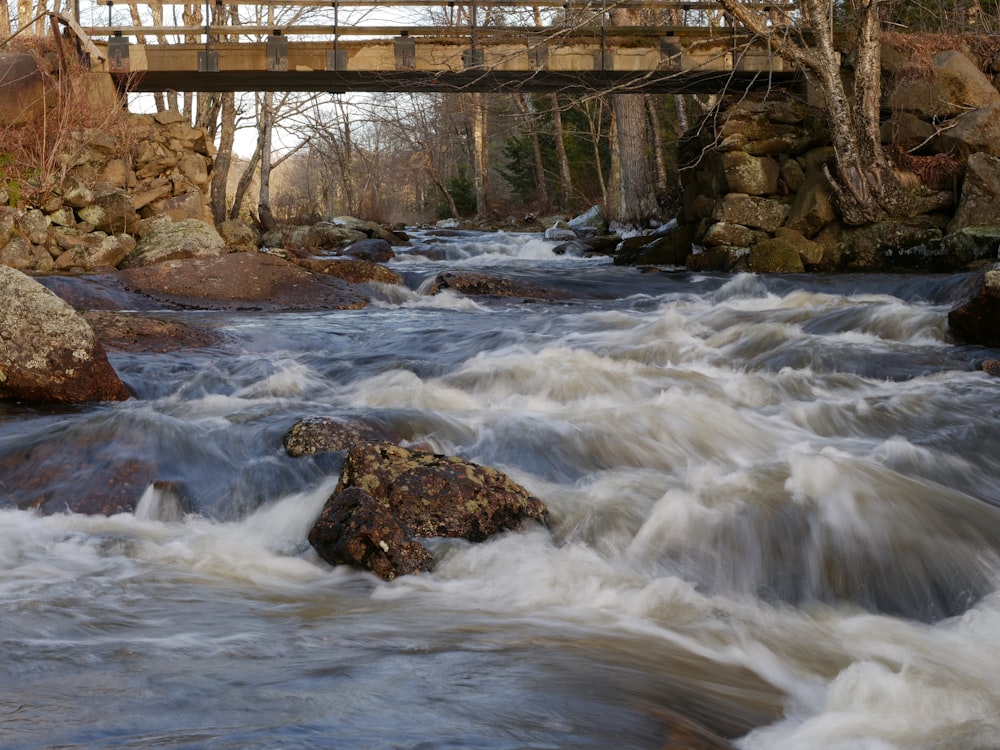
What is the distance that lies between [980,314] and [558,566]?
18.3 ft

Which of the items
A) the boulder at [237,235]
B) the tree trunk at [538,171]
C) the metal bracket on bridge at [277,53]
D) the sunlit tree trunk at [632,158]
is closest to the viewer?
the metal bracket on bridge at [277,53]

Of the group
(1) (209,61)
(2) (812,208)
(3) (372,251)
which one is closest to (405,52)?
(1) (209,61)

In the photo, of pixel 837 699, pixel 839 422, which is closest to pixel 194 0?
pixel 839 422

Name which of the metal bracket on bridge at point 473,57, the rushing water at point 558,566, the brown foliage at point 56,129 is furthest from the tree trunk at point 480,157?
the rushing water at point 558,566

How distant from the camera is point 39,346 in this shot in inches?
265

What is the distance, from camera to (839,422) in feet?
23.1

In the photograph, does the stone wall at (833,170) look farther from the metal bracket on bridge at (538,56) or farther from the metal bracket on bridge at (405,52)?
the metal bracket on bridge at (405,52)

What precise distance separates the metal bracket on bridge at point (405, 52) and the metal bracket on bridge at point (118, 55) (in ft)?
15.3

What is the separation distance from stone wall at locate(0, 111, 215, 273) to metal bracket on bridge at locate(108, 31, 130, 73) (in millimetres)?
939

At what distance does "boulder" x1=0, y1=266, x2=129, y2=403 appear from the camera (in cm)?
667

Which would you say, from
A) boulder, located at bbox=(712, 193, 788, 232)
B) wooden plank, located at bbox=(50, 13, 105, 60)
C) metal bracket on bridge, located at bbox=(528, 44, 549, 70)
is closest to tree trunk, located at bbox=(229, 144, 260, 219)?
wooden plank, located at bbox=(50, 13, 105, 60)

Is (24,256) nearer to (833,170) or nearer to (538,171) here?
(833,170)

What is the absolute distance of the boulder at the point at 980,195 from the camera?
13.8 metres

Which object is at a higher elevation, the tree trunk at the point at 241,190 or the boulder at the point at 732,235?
the tree trunk at the point at 241,190
